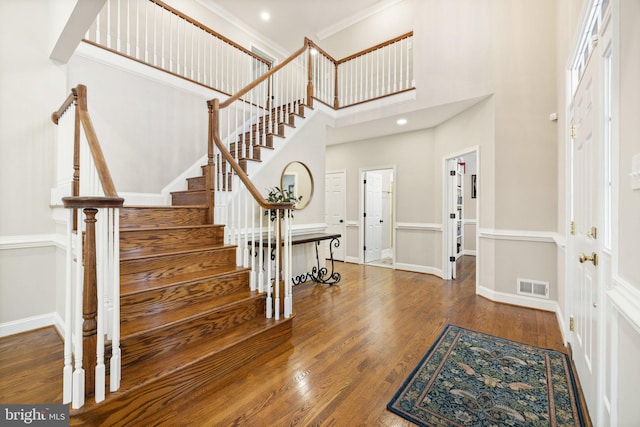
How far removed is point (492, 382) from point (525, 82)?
3.34 m

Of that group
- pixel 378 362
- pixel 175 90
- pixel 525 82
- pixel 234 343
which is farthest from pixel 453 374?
pixel 175 90

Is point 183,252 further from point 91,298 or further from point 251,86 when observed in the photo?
point 251,86

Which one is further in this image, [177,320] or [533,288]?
[533,288]

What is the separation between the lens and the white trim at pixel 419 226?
5.00 m

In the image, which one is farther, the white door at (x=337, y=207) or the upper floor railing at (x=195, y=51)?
the white door at (x=337, y=207)

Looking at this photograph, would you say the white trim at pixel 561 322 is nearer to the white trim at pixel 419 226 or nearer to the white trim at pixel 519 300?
the white trim at pixel 519 300

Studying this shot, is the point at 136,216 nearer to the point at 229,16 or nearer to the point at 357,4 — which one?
the point at 229,16

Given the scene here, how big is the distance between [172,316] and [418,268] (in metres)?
4.34

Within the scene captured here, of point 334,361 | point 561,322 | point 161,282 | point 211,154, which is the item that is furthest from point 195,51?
point 561,322

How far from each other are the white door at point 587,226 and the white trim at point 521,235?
1169mm

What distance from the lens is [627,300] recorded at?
3.29 ft

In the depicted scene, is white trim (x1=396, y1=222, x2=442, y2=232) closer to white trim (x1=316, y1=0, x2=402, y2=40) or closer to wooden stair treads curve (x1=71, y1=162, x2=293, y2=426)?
wooden stair treads curve (x1=71, y1=162, x2=293, y2=426)

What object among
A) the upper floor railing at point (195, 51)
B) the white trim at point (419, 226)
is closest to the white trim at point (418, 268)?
the white trim at point (419, 226)

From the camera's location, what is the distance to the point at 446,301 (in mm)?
3639
